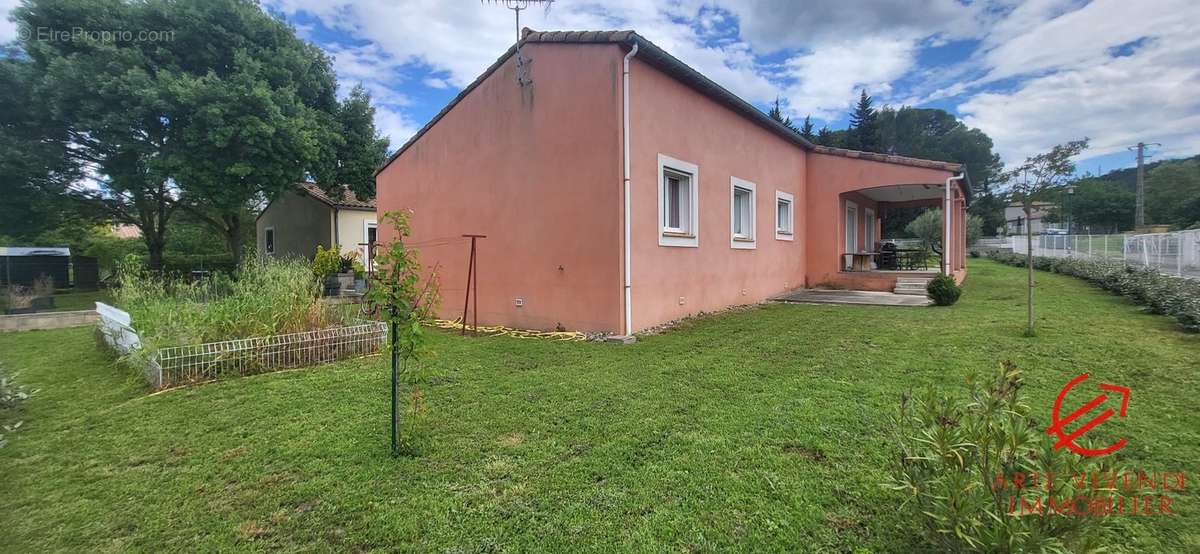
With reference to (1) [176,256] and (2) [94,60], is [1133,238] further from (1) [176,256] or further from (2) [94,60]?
(1) [176,256]

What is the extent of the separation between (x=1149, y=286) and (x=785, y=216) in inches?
259

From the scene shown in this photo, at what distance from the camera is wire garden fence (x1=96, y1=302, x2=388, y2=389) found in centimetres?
480

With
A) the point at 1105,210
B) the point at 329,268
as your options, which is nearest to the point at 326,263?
the point at 329,268

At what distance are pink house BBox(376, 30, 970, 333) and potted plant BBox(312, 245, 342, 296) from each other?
336 centimetres

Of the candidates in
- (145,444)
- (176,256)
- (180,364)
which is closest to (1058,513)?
(145,444)

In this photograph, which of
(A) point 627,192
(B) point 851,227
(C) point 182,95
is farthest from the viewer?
(B) point 851,227

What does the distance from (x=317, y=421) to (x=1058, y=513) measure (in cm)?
424

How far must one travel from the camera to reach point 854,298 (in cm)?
1106

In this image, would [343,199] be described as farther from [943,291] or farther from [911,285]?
[943,291]

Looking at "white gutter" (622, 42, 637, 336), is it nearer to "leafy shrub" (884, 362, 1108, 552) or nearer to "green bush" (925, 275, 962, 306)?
"leafy shrub" (884, 362, 1108, 552)

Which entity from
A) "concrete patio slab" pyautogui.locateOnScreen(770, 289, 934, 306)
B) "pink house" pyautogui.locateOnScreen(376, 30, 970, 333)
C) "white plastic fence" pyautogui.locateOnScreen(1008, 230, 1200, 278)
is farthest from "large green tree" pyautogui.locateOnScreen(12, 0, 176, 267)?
"white plastic fence" pyautogui.locateOnScreen(1008, 230, 1200, 278)

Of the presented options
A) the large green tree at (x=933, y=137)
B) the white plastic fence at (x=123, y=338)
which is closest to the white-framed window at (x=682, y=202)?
the white plastic fence at (x=123, y=338)

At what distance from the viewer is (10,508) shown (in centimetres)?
257

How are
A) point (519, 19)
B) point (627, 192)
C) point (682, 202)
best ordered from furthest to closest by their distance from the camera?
point (682, 202), point (519, 19), point (627, 192)
